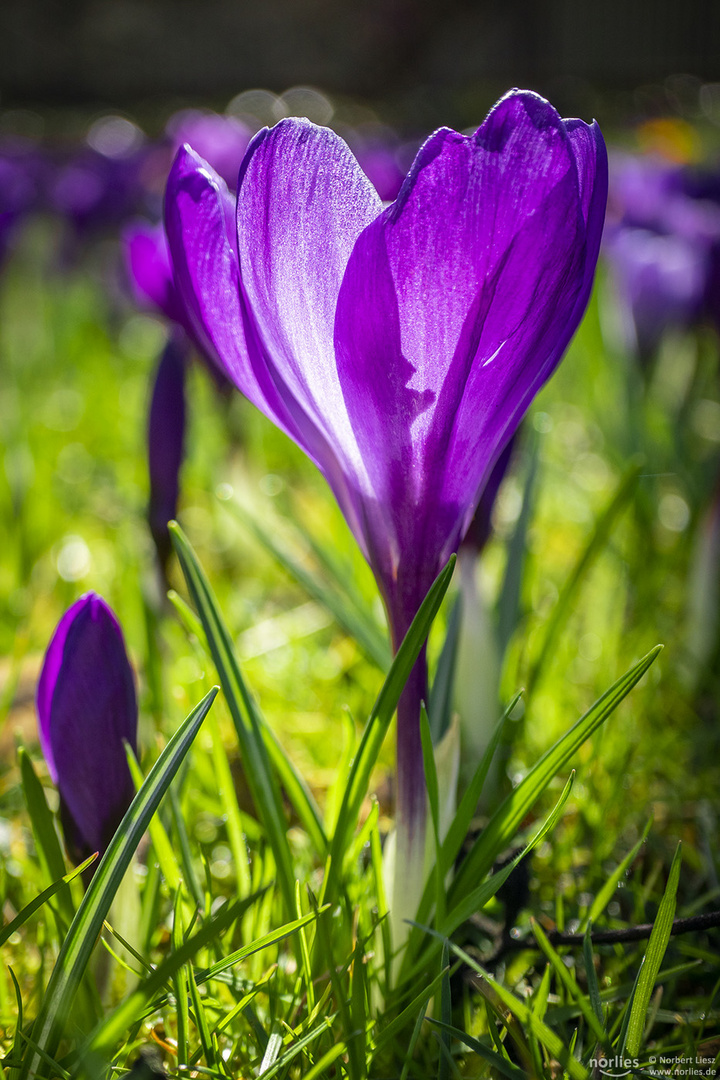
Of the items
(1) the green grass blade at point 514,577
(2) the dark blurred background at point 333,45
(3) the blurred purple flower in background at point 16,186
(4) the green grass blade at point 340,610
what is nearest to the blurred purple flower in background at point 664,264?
(1) the green grass blade at point 514,577

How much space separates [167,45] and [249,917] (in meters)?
13.4

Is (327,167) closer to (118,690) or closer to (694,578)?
(118,690)

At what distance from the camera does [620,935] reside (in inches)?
20.7

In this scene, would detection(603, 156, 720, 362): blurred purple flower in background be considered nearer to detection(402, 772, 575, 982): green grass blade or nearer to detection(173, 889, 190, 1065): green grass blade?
detection(402, 772, 575, 982): green grass blade

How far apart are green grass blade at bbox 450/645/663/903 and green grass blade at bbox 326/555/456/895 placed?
0.25 ft

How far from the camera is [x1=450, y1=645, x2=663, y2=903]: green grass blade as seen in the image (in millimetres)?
457

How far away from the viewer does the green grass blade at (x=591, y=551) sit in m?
0.68

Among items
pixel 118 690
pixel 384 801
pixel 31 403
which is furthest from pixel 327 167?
pixel 31 403

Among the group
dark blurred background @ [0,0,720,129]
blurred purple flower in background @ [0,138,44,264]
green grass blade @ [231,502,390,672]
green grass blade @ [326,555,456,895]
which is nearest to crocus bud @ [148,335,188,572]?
green grass blade @ [231,502,390,672]

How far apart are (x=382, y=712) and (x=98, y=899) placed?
0.17m

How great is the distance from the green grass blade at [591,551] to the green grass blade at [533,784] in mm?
245

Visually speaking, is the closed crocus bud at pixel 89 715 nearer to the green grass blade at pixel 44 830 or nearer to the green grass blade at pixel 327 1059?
the green grass blade at pixel 44 830

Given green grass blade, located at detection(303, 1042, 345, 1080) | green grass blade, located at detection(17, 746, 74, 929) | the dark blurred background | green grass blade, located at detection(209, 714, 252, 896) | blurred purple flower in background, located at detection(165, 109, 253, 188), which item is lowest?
green grass blade, located at detection(303, 1042, 345, 1080)

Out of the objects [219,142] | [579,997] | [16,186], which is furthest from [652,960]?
[16,186]
